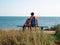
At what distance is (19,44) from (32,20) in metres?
5.43

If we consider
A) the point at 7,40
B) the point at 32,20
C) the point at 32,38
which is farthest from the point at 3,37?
the point at 32,20

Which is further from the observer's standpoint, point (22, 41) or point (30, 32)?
point (30, 32)

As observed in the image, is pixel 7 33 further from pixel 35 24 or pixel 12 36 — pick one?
pixel 35 24

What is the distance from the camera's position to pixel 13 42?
9516 mm

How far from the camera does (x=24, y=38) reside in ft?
31.9

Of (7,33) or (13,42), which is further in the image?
(7,33)

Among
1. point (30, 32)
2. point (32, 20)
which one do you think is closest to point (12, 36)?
point (30, 32)

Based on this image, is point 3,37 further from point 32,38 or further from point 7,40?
point 32,38

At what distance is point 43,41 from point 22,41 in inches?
43.3

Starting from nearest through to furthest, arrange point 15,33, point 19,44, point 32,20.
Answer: point 19,44
point 15,33
point 32,20

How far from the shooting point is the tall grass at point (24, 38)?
31.2 feet

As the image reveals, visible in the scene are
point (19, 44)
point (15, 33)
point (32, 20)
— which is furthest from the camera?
point (32, 20)

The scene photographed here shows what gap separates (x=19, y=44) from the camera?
938 centimetres

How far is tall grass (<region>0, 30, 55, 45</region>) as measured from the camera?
9500mm
